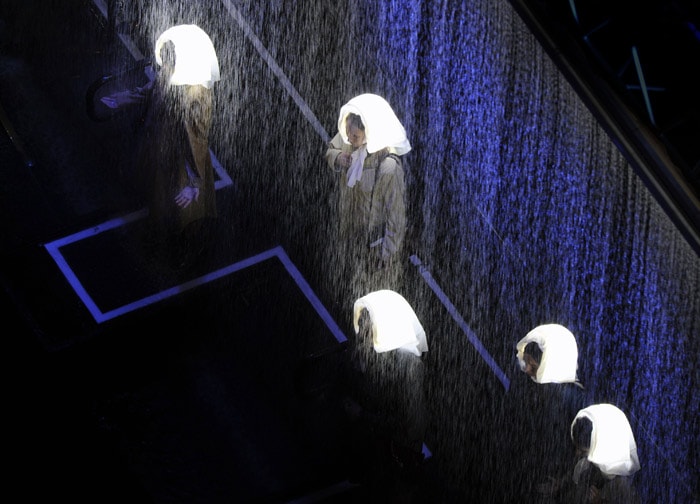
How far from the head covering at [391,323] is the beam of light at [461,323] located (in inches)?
40.0

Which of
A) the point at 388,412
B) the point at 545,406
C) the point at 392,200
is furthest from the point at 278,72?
the point at 545,406

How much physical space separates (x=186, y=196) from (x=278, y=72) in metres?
2.00

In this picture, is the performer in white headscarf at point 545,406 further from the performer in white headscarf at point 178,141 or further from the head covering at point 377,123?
the performer in white headscarf at point 178,141

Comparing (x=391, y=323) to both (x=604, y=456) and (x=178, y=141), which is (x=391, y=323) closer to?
(x=604, y=456)

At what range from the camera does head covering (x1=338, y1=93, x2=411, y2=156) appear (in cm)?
888

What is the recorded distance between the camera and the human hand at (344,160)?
9.19 m

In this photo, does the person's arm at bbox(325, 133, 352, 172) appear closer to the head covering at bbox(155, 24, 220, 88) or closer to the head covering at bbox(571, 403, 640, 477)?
the head covering at bbox(155, 24, 220, 88)

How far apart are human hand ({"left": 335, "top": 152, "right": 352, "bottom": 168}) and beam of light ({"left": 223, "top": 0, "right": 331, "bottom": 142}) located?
1297 millimetres

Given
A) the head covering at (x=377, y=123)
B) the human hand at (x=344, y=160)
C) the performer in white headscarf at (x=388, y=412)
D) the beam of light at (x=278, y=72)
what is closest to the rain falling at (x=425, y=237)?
the beam of light at (x=278, y=72)

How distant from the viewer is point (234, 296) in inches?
372

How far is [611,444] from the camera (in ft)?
28.7

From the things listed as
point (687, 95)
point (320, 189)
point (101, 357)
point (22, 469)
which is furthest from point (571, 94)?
point (22, 469)

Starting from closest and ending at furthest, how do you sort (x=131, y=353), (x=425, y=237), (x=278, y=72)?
(x=131, y=353) → (x=425, y=237) → (x=278, y=72)

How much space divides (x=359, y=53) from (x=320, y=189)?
5.01 feet
